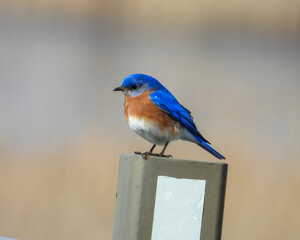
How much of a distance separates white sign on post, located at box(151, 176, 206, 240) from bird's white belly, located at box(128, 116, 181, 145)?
3.38 feet

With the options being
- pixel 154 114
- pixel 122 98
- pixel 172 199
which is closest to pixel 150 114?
pixel 154 114

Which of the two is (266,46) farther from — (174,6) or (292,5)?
(174,6)

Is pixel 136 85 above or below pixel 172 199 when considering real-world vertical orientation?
above

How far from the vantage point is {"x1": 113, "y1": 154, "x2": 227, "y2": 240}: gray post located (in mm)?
1877

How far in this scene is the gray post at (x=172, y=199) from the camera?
6.16 ft

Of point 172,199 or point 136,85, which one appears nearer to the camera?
point 172,199

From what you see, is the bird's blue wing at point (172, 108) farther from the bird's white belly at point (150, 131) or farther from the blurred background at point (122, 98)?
the blurred background at point (122, 98)

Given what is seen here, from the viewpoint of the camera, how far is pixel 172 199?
1.88 metres

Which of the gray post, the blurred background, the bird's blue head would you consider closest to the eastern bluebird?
the bird's blue head

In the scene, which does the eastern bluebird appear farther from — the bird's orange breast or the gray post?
the gray post

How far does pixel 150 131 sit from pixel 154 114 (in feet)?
Result: 0.28

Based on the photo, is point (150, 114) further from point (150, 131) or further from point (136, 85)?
point (136, 85)

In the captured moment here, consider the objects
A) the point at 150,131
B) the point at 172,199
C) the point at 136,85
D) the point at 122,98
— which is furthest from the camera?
the point at 122,98

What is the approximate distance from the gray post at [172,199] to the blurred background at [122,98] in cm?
302
